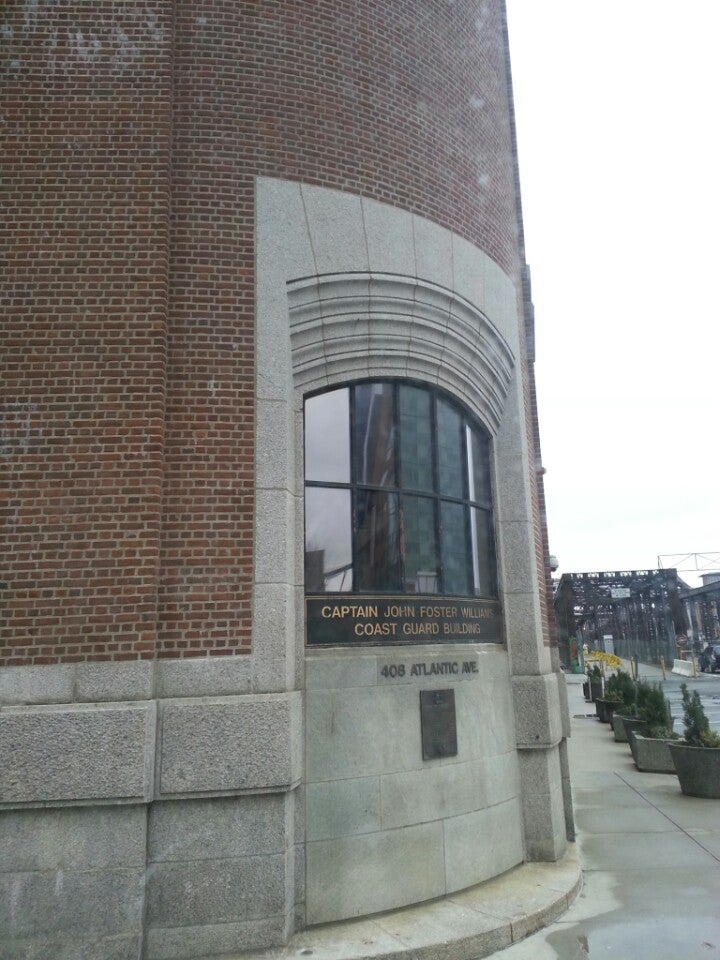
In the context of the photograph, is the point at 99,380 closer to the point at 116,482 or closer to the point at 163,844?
the point at 116,482

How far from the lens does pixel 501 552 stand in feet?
28.1

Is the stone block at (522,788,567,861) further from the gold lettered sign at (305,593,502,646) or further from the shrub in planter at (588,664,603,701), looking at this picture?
the shrub in planter at (588,664,603,701)

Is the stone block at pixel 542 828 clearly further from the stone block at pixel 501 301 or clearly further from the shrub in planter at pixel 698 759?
the stone block at pixel 501 301

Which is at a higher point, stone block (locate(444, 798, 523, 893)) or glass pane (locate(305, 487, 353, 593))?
glass pane (locate(305, 487, 353, 593))

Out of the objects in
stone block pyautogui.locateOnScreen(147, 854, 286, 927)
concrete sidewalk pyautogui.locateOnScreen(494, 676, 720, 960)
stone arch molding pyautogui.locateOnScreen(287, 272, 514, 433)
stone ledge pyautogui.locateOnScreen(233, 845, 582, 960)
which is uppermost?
stone arch molding pyautogui.locateOnScreen(287, 272, 514, 433)

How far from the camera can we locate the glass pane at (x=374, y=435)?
23.9 feet

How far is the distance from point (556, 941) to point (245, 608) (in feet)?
11.7

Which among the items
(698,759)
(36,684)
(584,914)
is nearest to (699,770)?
(698,759)

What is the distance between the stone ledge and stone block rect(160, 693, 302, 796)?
119cm

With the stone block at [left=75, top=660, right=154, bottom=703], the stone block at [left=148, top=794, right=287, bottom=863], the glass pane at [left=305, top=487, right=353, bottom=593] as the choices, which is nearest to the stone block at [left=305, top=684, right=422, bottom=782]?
the stone block at [left=148, top=794, right=287, bottom=863]

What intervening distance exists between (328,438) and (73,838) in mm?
3909

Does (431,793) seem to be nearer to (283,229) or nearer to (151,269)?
(151,269)

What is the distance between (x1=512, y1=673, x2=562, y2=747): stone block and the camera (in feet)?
26.1

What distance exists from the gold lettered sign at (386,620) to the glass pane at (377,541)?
21 cm
